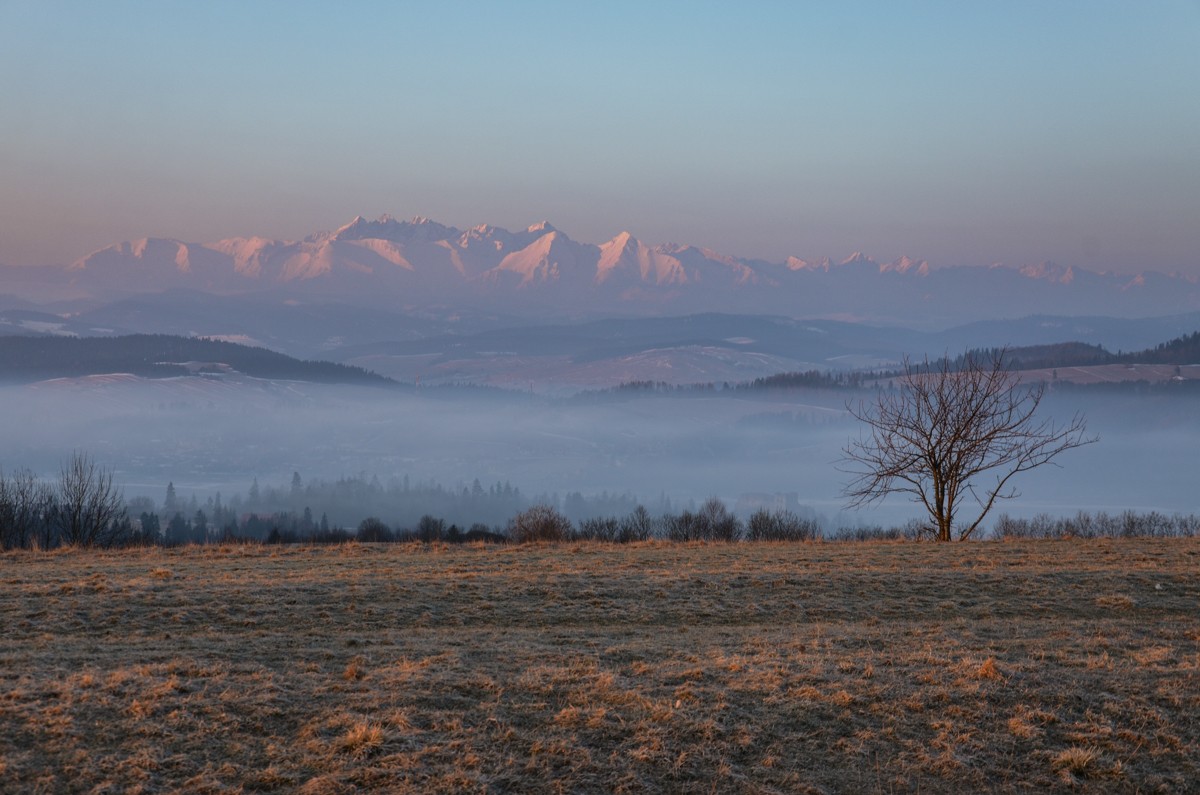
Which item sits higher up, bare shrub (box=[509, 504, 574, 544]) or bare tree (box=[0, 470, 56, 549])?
bare tree (box=[0, 470, 56, 549])

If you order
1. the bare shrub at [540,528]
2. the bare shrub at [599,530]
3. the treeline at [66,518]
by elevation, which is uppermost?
the treeline at [66,518]

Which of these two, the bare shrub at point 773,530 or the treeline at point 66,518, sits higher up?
the treeline at point 66,518

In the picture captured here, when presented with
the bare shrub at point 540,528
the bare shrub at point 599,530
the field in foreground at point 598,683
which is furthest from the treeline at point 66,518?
the field in foreground at point 598,683

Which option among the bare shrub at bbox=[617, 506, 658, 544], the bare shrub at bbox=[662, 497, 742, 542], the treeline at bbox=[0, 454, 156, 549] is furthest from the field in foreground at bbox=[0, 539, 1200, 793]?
the bare shrub at bbox=[662, 497, 742, 542]

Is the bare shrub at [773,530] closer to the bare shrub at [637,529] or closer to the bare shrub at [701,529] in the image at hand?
the bare shrub at [701,529]

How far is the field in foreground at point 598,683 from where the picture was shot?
27.6 feet

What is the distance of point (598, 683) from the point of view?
10344 mm

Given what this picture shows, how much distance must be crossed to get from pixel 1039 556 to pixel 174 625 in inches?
723

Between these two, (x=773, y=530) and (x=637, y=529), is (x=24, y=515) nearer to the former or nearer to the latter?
(x=637, y=529)

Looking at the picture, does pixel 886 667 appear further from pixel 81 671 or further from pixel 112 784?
pixel 81 671

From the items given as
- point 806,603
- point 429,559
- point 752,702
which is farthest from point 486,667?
point 429,559

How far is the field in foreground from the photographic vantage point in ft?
27.6

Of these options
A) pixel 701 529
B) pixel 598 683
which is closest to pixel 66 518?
pixel 701 529

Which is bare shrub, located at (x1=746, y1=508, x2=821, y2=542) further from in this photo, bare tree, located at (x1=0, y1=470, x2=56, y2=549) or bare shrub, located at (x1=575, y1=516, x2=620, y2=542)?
→ bare tree, located at (x1=0, y1=470, x2=56, y2=549)
